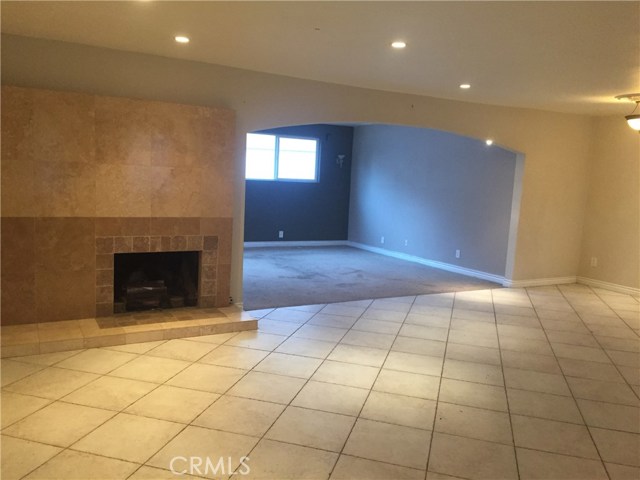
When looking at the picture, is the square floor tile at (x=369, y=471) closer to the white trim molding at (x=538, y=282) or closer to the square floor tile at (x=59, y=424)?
the square floor tile at (x=59, y=424)

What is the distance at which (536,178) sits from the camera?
6.52 metres

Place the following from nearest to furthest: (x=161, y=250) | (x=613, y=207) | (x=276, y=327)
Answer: (x=161, y=250), (x=276, y=327), (x=613, y=207)

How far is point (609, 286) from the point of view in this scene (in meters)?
6.69

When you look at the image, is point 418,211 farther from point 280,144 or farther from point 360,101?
point 360,101

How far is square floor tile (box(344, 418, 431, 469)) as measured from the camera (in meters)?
2.41

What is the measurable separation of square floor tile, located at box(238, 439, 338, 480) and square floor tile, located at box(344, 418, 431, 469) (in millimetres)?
169

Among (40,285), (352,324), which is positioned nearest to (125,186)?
(40,285)

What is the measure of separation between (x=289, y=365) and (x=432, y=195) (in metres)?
5.43

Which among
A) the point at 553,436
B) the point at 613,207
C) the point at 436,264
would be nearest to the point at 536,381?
the point at 553,436

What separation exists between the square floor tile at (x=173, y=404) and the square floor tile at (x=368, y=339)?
1.47 m

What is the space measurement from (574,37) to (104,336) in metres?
4.00

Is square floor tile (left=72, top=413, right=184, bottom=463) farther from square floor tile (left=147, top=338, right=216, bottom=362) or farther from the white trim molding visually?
the white trim molding

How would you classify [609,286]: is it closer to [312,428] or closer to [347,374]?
[347,374]

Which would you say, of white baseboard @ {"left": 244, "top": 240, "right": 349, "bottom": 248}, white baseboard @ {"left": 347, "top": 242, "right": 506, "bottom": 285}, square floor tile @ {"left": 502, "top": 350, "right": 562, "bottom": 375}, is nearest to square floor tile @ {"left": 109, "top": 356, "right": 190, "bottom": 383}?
square floor tile @ {"left": 502, "top": 350, "right": 562, "bottom": 375}
